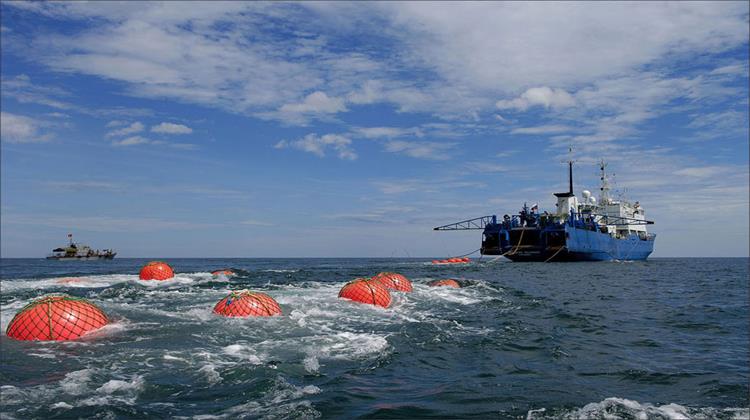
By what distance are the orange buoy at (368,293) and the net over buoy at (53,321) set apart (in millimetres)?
8453

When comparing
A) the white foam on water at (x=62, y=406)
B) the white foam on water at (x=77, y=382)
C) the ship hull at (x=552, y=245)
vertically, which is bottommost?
the white foam on water at (x=62, y=406)

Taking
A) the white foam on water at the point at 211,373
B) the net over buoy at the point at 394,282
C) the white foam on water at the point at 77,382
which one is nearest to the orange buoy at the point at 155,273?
the net over buoy at the point at 394,282

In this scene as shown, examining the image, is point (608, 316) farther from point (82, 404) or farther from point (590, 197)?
→ point (590, 197)

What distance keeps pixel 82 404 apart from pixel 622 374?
28.4 ft

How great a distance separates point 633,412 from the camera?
6801mm

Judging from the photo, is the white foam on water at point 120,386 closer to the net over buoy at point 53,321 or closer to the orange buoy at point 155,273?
the net over buoy at point 53,321

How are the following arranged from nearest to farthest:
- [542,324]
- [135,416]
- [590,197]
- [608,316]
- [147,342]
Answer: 1. [135,416]
2. [147,342]
3. [542,324]
4. [608,316]
5. [590,197]

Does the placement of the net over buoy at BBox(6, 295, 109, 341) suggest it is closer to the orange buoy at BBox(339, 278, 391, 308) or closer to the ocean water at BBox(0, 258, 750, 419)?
the ocean water at BBox(0, 258, 750, 419)

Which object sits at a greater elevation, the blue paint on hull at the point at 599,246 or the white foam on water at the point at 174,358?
the blue paint on hull at the point at 599,246

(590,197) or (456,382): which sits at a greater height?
(590,197)

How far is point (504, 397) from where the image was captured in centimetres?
755

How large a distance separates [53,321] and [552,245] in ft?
175

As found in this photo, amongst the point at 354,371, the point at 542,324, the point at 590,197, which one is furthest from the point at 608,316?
the point at 590,197

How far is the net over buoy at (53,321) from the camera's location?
1164 cm
